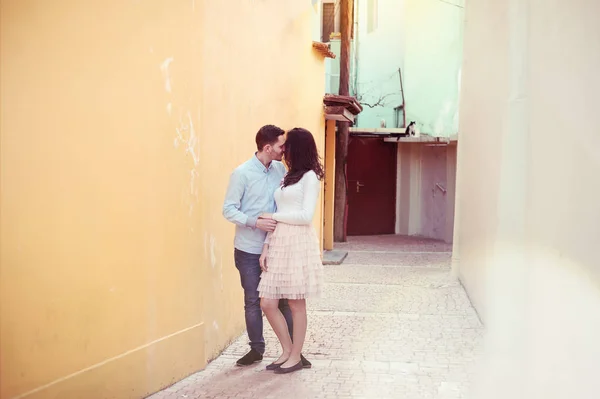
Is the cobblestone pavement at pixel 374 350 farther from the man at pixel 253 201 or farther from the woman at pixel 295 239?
the woman at pixel 295 239

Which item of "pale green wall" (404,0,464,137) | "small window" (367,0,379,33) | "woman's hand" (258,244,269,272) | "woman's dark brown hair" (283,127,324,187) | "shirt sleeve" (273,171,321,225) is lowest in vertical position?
"woman's hand" (258,244,269,272)

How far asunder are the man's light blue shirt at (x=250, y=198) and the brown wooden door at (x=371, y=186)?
13.8 m

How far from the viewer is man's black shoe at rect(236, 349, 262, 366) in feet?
17.7

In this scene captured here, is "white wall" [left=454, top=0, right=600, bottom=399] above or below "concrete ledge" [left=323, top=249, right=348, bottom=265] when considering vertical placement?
above

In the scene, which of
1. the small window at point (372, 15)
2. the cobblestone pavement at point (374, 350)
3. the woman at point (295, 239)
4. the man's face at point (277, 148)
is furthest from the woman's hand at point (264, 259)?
the small window at point (372, 15)

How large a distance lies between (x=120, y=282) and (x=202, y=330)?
4.04ft

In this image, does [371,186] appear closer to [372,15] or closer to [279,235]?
[372,15]

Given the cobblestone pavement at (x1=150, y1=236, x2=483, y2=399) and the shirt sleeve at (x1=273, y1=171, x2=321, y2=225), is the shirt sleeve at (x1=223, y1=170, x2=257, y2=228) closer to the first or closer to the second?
the shirt sleeve at (x1=273, y1=171, x2=321, y2=225)

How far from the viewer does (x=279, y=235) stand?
496 centimetres

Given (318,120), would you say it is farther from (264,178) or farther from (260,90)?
(264,178)

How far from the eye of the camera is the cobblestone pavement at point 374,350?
4781 millimetres

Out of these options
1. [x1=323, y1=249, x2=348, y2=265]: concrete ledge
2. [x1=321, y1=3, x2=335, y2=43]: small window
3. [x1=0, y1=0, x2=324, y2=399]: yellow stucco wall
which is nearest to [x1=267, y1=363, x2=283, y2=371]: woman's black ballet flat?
[x1=0, y1=0, x2=324, y2=399]: yellow stucco wall

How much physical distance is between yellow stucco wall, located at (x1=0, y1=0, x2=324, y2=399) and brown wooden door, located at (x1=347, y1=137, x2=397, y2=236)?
12957 mm

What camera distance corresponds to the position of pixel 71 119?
380cm
